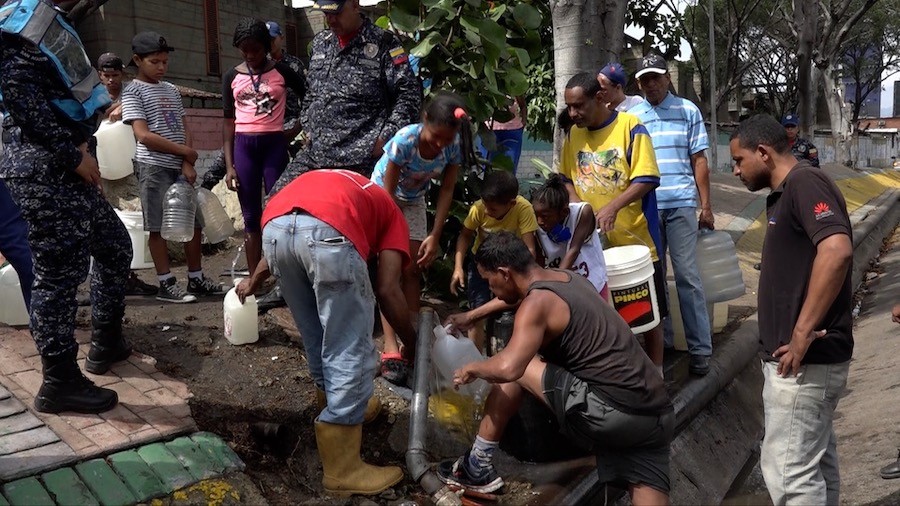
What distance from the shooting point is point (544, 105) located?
10.2 m

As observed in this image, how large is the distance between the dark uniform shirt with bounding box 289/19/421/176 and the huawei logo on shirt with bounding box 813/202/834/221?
232cm

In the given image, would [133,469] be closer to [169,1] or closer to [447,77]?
[447,77]

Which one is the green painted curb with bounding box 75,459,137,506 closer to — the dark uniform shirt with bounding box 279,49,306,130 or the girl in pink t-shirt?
the girl in pink t-shirt

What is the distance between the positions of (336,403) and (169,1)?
12.6 m

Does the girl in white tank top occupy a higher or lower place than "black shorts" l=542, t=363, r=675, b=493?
higher

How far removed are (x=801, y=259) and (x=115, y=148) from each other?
5448 mm

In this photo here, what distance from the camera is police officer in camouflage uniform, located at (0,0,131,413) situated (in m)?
3.34

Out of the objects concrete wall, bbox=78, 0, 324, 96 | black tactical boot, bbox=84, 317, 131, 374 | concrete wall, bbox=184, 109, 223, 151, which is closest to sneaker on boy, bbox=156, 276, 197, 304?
black tactical boot, bbox=84, 317, 131, 374

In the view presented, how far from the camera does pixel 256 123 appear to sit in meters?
5.06


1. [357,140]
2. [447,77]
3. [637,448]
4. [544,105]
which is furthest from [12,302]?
[544,105]

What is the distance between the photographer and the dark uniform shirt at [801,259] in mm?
2889

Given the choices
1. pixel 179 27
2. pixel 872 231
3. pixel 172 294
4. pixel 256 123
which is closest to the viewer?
pixel 256 123

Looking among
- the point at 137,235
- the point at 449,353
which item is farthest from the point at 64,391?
the point at 137,235

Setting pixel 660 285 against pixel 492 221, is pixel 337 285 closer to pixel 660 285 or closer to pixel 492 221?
pixel 492 221
